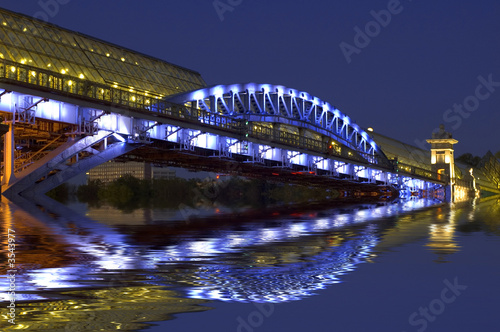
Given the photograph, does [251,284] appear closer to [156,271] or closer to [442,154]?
[156,271]

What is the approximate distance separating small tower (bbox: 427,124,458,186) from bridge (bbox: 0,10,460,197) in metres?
53.7

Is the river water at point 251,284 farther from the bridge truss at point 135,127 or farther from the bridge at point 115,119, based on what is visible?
the bridge at point 115,119

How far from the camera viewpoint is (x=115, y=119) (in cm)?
5422

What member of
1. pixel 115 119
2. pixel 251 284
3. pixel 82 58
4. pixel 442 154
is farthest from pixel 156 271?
pixel 442 154

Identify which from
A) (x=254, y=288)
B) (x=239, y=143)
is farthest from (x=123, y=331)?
(x=239, y=143)

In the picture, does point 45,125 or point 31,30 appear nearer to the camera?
point 45,125

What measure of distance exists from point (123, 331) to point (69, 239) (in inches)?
488

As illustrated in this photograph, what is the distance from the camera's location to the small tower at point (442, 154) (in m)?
163

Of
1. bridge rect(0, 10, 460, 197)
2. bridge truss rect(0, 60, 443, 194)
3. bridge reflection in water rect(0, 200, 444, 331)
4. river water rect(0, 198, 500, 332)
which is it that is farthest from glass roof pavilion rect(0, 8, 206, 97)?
river water rect(0, 198, 500, 332)

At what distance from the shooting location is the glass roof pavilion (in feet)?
217

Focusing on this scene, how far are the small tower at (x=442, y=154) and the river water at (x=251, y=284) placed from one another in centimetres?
14800

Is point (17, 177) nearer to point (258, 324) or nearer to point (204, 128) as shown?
point (204, 128)

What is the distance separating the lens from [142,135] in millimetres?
55625

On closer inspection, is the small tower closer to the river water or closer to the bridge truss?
the bridge truss
